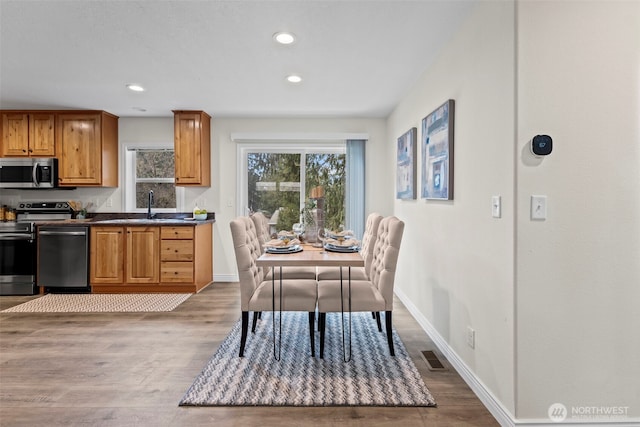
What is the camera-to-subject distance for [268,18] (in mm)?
2191

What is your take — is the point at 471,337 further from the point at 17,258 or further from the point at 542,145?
the point at 17,258

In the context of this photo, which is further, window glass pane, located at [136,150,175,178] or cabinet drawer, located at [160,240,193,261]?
window glass pane, located at [136,150,175,178]

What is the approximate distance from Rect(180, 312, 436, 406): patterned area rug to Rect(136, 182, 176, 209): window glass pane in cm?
270

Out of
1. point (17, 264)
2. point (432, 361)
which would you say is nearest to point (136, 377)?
point (432, 361)

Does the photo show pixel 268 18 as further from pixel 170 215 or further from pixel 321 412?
pixel 170 215

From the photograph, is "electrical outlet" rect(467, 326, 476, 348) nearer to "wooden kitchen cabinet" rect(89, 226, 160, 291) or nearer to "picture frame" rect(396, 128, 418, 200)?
"picture frame" rect(396, 128, 418, 200)

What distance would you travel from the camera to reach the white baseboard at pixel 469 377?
168cm

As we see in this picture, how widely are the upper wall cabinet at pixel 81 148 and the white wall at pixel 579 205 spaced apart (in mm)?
4732

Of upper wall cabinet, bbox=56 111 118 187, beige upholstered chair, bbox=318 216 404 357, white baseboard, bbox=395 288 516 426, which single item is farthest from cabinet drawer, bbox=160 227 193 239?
white baseboard, bbox=395 288 516 426

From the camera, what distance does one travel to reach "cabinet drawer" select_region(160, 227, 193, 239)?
4055 millimetres

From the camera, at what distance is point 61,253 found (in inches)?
158

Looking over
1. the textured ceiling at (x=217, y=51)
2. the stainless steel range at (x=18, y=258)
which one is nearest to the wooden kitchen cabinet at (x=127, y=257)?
the stainless steel range at (x=18, y=258)

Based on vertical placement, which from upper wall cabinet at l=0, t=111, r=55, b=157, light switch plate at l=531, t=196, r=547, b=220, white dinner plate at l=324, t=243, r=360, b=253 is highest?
upper wall cabinet at l=0, t=111, r=55, b=157

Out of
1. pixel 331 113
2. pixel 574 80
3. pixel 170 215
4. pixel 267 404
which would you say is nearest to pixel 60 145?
pixel 170 215
